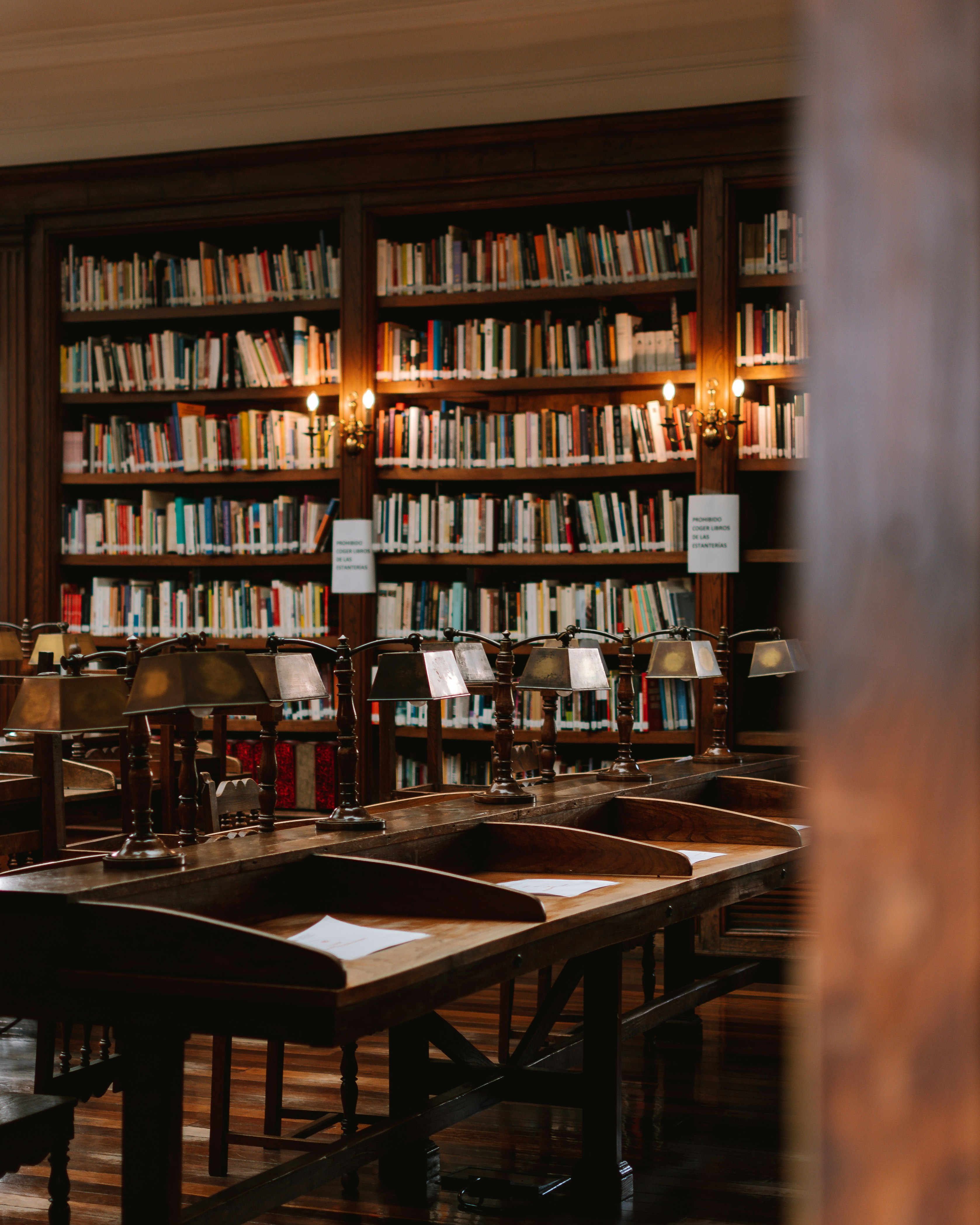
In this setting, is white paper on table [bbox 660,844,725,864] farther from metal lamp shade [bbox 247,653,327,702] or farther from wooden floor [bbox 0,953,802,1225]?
metal lamp shade [bbox 247,653,327,702]

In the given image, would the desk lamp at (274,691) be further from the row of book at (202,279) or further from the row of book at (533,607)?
the row of book at (202,279)

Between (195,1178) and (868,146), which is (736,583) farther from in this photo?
(868,146)

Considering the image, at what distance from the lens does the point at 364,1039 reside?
4.52 m

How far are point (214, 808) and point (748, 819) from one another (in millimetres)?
1407

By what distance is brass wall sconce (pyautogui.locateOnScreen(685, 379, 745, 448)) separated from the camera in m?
5.57

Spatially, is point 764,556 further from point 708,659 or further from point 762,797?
point 708,659

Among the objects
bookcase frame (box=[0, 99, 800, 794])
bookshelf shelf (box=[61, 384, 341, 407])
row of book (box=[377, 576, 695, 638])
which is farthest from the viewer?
bookshelf shelf (box=[61, 384, 341, 407])

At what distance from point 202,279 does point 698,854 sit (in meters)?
4.12

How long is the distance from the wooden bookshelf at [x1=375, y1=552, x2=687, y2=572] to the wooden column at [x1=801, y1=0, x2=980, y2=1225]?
17.2ft

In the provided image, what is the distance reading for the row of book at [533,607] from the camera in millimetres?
5836

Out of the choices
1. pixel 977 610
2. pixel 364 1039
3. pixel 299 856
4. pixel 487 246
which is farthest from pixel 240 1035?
pixel 487 246

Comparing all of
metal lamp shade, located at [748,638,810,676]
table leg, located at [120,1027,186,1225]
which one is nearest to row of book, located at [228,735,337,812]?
metal lamp shade, located at [748,638,810,676]

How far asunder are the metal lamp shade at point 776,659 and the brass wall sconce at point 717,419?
5.37 feet

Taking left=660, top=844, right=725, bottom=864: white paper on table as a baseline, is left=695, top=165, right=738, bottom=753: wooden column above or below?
above
